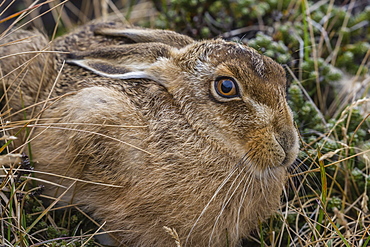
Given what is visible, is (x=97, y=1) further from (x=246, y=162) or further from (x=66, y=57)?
(x=246, y=162)

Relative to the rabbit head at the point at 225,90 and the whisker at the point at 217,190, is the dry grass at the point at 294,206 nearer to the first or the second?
the whisker at the point at 217,190

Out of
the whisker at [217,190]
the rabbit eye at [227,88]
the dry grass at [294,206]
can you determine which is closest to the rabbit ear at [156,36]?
the dry grass at [294,206]

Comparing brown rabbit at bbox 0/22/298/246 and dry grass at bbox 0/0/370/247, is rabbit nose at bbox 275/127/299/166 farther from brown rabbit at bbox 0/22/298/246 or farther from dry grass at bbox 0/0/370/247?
dry grass at bbox 0/0/370/247

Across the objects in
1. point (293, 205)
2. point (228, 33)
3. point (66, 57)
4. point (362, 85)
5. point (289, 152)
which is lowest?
point (293, 205)

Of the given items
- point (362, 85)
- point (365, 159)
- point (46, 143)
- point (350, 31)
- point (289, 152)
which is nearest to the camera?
point (289, 152)

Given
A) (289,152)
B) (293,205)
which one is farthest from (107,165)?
(293,205)

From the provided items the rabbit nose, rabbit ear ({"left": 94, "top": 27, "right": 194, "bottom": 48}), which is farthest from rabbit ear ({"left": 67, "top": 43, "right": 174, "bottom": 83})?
the rabbit nose
